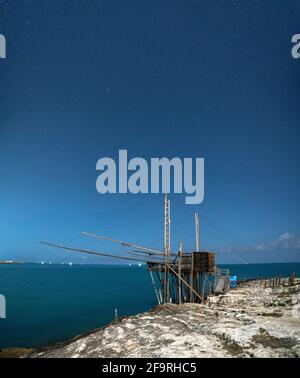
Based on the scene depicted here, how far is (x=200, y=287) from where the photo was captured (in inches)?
1219

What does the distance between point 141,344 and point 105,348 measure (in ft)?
5.18

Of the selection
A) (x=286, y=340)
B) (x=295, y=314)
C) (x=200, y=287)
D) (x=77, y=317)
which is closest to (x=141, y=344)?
(x=286, y=340)

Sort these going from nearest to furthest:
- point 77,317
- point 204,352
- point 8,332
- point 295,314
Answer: point 204,352 → point 295,314 → point 8,332 → point 77,317

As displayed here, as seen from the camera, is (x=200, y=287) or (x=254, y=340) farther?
(x=200, y=287)

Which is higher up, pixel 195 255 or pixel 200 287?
pixel 195 255

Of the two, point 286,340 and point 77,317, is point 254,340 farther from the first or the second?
point 77,317

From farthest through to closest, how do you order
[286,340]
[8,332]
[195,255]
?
[8,332] → [195,255] → [286,340]

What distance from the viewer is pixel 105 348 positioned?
12102mm
